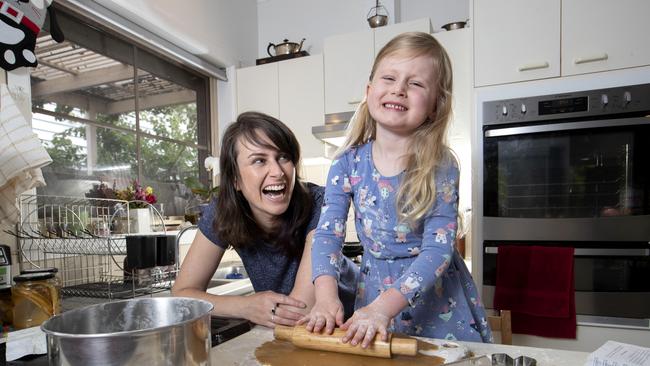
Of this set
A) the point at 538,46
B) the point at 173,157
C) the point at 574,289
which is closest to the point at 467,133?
the point at 538,46

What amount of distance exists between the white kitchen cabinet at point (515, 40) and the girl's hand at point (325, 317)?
5.19ft

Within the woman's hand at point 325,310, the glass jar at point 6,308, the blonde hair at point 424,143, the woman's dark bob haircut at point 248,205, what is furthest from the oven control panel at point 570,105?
the glass jar at point 6,308

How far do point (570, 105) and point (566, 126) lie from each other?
0.31ft

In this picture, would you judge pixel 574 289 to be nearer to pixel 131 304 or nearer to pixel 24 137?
pixel 131 304

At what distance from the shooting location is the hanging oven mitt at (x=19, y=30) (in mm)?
1447

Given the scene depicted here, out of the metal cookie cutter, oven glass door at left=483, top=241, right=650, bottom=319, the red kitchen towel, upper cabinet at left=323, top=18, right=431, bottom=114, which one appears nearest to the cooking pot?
the metal cookie cutter

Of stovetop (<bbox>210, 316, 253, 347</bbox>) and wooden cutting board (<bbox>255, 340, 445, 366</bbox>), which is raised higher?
wooden cutting board (<bbox>255, 340, 445, 366</bbox>)

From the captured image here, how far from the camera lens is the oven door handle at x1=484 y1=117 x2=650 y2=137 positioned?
1.74 metres

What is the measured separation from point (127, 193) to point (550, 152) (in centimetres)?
194

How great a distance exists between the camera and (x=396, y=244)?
100cm

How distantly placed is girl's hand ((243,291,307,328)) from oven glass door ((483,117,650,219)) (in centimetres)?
133

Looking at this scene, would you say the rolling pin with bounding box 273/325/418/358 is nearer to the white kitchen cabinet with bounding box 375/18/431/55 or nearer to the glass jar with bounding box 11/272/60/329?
the glass jar with bounding box 11/272/60/329

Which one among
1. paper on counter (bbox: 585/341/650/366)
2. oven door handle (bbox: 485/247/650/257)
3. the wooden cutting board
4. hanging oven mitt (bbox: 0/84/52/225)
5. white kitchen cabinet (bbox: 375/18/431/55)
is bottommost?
oven door handle (bbox: 485/247/650/257)

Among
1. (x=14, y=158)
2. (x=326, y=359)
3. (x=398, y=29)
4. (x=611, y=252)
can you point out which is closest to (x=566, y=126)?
(x=611, y=252)
